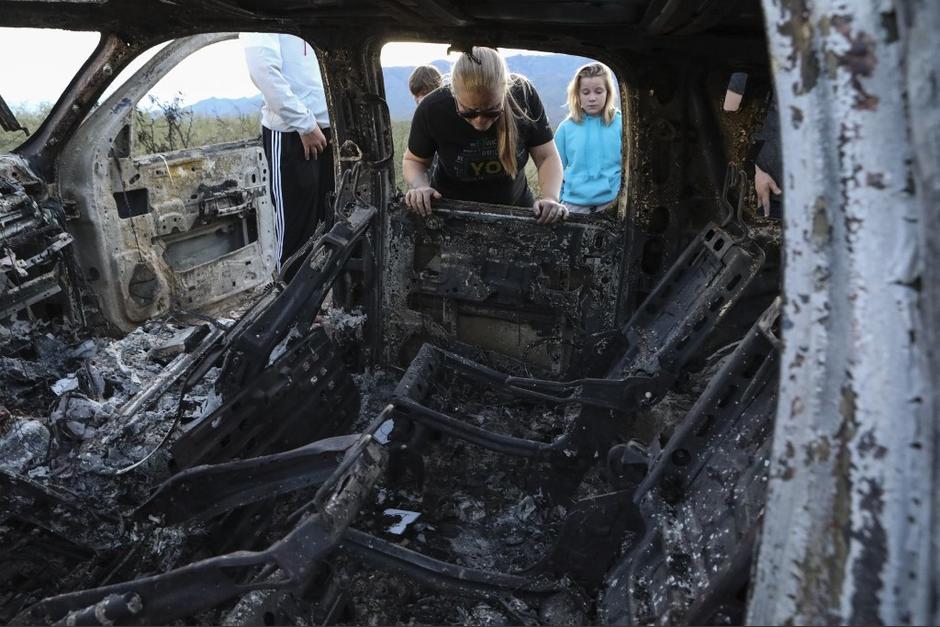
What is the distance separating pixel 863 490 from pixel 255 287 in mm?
4853

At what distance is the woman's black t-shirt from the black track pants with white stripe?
1342mm

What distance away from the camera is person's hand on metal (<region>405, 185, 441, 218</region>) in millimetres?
3436

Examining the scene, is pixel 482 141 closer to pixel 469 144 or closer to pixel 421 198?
pixel 469 144

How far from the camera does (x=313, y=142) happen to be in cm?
487

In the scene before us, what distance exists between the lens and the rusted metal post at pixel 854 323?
85 cm

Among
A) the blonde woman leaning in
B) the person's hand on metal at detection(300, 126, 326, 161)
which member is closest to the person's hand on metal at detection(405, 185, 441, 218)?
the blonde woman leaning in

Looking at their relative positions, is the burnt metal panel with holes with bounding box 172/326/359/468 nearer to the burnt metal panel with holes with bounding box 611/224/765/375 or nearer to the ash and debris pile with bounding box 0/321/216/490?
the ash and debris pile with bounding box 0/321/216/490

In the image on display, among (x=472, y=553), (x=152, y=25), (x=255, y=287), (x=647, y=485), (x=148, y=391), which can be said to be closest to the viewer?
(x=647, y=485)

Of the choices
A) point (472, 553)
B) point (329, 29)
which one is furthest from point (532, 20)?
point (472, 553)

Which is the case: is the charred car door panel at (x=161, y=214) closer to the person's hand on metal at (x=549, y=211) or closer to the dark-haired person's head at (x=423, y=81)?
the dark-haired person's head at (x=423, y=81)

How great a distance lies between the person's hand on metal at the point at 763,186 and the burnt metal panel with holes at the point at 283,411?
79.3 inches

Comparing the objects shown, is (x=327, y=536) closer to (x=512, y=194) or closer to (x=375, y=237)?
(x=375, y=237)

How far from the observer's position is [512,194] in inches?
154

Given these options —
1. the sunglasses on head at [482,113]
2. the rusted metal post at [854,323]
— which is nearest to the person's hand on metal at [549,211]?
the sunglasses on head at [482,113]
